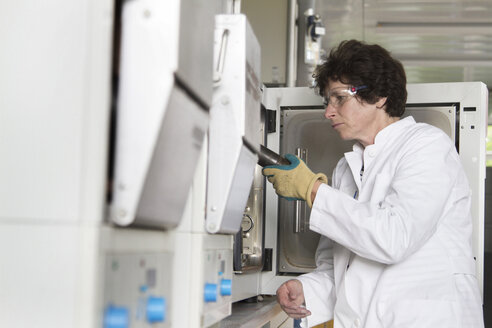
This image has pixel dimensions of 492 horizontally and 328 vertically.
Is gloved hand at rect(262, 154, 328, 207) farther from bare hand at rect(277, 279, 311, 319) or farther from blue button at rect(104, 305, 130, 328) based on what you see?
blue button at rect(104, 305, 130, 328)

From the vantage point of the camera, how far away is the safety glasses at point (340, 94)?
1.88 metres

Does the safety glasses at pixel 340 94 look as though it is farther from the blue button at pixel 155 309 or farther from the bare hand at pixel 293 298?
the blue button at pixel 155 309

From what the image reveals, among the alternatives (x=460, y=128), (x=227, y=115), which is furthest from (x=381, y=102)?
(x=227, y=115)

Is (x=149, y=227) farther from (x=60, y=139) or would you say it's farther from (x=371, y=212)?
(x=371, y=212)

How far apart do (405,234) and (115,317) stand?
3.35 ft

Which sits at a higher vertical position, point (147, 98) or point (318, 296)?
point (147, 98)

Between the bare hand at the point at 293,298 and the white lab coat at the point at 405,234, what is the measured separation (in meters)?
0.15

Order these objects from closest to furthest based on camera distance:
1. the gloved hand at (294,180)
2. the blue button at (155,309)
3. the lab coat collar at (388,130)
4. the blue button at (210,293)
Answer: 1. the blue button at (155,309)
2. the blue button at (210,293)
3. the gloved hand at (294,180)
4. the lab coat collar at (388,130)

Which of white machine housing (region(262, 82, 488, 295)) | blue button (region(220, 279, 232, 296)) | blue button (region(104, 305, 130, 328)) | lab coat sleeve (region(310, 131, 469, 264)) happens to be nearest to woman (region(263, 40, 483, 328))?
lab coat sleeve (region(310, 131, 469, 264))

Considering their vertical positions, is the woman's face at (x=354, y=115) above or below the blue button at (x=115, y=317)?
above

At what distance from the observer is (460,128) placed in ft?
6.97

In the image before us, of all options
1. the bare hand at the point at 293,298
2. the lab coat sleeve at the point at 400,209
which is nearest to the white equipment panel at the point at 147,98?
the lab coat sleeve at the point at 400,209

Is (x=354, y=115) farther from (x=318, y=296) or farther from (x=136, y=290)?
(x=136, y=290)

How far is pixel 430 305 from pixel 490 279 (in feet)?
9.61
